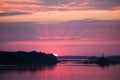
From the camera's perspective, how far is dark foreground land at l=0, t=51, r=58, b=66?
62403 millimetres

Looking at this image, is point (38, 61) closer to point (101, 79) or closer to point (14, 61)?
point (14, 61)

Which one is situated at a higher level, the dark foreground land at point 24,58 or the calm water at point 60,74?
the dark foreground land at point 24,58

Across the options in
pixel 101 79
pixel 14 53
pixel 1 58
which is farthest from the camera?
pixel 14 53

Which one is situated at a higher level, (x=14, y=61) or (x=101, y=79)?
(x=14, y=61)

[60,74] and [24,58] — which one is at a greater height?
[24,58]

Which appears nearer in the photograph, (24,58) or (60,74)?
(60,74)

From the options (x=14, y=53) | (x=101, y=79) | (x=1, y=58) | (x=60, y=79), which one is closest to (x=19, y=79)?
(x=60, y=79)

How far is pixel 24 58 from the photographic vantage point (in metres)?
66.4

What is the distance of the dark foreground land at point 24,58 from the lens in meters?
62.4

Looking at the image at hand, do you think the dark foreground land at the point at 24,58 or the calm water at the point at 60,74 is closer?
the calm water at the point at 60,74

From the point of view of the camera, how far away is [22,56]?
66.4 m

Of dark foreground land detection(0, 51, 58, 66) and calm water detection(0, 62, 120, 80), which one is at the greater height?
dark foreground land detection(0, 51, 58, 66)

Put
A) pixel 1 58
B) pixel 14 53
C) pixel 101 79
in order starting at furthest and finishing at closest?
1. pixel 14 53
2. pixel 1 58
3. pixel 101 79

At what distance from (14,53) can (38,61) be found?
4.88 m
